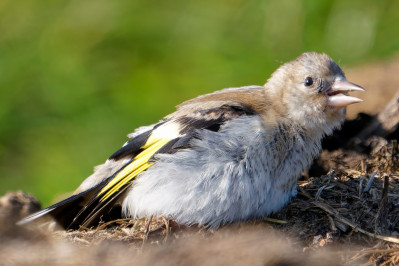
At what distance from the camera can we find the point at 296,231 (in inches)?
195

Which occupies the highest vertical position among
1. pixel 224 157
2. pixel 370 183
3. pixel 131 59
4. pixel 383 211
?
pixel 131 59

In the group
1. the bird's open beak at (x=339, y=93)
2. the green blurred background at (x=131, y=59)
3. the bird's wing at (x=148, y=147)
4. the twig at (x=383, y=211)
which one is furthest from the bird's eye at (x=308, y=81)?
the green blurred background at (x=131, y=59)

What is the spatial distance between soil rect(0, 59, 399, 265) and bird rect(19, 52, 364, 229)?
139mm

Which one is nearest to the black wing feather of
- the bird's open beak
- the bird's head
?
the bird's head

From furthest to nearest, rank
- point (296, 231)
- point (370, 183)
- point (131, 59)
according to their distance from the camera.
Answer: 1. point (131, 59)
2. point (370, 183)
3. point (296, 231)

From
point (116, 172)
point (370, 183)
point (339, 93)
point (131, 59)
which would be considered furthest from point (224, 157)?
point (131, 59)

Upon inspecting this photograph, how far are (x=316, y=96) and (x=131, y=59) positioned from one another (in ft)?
15.3

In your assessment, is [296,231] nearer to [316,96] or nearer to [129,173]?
[316,96]

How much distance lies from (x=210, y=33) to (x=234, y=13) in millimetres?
460

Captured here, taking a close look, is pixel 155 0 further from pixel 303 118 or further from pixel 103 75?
pixel 303 118

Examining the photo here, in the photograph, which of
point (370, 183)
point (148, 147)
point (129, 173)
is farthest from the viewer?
point (370, 183)

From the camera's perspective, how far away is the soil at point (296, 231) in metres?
3.92

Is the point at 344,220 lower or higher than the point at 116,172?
lower

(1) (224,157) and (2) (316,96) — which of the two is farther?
(2) (316,96)
